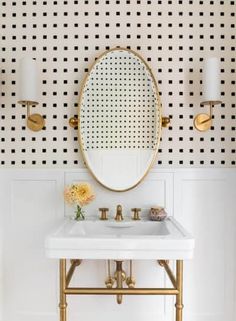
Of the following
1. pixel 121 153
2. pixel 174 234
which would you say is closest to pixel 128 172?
pixel 121 153

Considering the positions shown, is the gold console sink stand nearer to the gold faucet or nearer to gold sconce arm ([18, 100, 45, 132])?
the gold faucet

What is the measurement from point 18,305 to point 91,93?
1.24 metres

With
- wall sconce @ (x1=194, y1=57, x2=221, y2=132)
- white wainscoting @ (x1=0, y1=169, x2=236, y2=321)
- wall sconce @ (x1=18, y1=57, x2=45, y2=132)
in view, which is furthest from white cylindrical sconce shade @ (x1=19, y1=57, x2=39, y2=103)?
wall sconce @ (x1=194, y1=57, x2=221, y2=132)

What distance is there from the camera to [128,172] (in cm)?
193

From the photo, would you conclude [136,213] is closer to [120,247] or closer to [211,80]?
[120,247]

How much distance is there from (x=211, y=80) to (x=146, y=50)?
40 centimetres

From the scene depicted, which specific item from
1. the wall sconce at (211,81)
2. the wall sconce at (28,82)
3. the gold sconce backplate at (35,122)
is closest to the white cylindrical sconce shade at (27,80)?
the wall sconce at (28,82)

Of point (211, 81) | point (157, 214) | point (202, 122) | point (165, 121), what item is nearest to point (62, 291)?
point (157, 214)

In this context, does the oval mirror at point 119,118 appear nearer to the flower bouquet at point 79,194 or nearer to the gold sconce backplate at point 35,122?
the flower bouquet at point 79,194

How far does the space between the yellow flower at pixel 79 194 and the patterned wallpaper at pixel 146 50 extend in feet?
0.57

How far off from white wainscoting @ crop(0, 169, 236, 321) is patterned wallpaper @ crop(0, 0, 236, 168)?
11 centimetres

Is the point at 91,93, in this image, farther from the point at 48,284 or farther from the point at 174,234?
the point at 48,284

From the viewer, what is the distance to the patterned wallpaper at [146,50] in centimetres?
196

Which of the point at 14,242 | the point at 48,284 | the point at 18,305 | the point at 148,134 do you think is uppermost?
the point at 148,134
